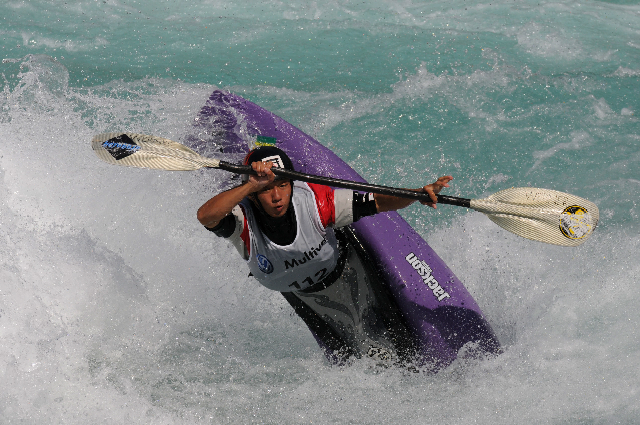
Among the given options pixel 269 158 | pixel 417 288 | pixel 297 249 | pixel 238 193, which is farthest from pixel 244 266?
pixel 238 193

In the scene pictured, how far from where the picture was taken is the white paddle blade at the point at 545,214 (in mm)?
2570

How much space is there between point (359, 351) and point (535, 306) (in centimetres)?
112

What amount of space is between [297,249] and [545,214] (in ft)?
3.47

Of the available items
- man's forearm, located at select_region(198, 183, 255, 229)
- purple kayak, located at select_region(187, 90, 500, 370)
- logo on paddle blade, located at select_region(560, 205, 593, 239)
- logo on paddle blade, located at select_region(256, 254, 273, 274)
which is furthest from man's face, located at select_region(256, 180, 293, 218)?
logo on paddle blade, located at select_region(560, 205, 593, 239)

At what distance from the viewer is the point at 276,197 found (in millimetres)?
2385

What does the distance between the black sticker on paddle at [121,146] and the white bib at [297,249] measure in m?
0.72

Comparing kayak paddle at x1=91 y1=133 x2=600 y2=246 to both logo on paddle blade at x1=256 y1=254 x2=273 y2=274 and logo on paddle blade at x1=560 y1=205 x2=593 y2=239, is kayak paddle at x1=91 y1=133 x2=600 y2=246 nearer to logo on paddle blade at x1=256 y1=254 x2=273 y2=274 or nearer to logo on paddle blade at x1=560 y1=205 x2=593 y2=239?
logo on paddle blade at x1=560 y1=205 x2=593 y2=239

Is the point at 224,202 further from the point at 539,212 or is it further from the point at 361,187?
the point at 539,212

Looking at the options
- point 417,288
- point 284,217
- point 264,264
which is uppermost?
point 284,217

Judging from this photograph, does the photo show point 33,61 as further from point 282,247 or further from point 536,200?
point 536,200

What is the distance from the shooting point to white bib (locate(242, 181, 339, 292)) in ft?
8.27

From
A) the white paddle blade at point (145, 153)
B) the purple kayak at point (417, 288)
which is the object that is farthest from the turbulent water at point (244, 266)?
the white paddle blade at point (145, 153)

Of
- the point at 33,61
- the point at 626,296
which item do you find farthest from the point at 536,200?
the point at 33,61

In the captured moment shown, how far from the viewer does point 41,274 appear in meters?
3.46
